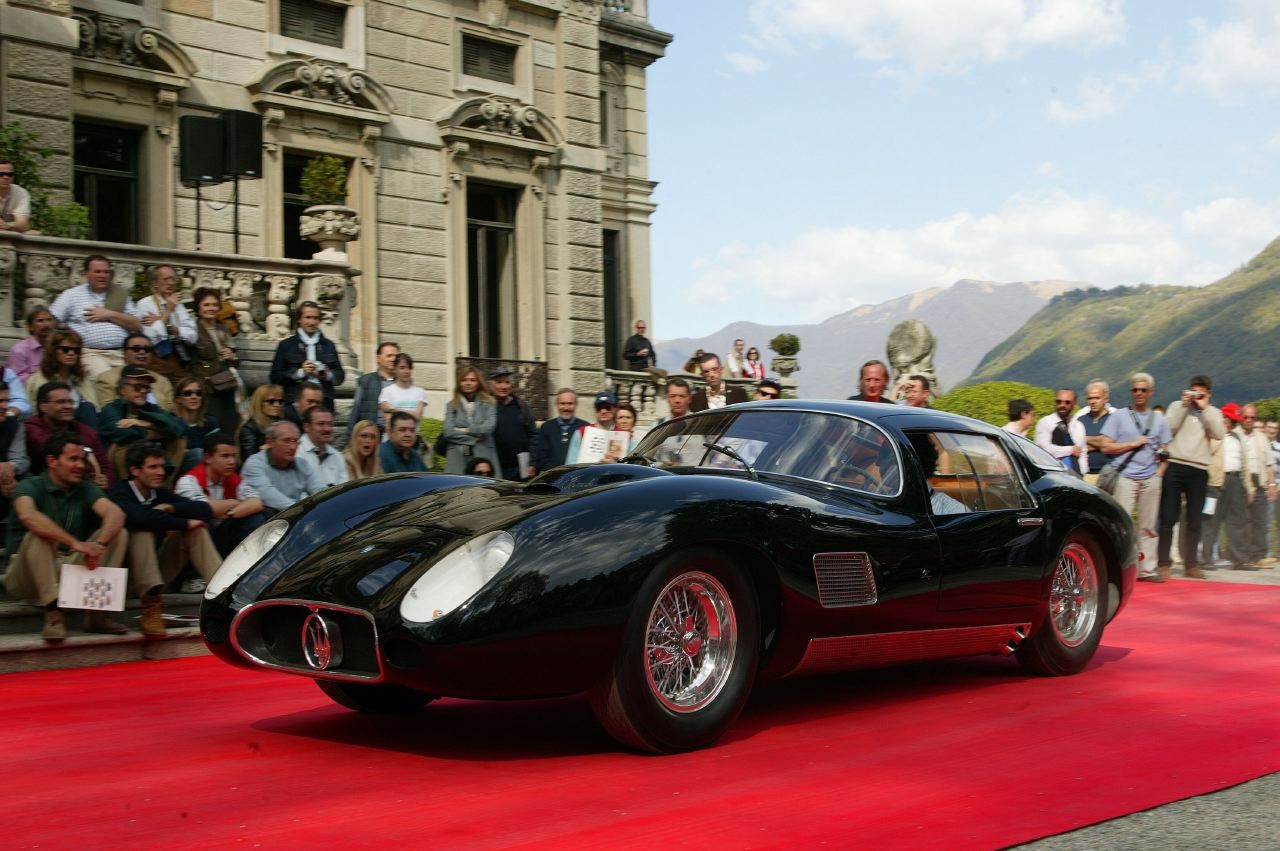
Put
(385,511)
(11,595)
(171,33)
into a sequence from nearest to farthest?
(385,511), (11,595), (171,33)

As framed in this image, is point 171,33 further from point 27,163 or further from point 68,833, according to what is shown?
point 68,833

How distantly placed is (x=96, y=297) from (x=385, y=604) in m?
7.91

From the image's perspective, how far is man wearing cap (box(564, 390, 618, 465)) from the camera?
11.5m

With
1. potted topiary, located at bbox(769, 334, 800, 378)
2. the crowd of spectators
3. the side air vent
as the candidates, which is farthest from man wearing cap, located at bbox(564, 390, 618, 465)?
potted topiary, located at bbox(769, 334, 800, 378)

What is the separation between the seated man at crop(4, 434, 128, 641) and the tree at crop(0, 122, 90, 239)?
6.22 metres

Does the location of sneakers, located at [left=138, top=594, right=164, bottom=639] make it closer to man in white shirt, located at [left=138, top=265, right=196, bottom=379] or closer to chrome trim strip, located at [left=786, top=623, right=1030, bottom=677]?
man in white shirt, located at [left=138, top=265, right=196, bottom=379]

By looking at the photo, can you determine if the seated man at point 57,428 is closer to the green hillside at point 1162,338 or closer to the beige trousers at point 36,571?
the beige trousers at point 36,571

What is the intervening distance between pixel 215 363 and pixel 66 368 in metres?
2.33

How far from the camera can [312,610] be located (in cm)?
515

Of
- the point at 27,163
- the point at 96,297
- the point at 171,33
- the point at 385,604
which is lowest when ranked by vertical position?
the point at 385,604

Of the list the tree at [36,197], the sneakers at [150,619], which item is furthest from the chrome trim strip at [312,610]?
the tree at [36,197]

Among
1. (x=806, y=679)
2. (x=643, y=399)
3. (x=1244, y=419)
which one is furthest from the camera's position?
(x=643, y=399)

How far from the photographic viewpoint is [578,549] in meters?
4.93

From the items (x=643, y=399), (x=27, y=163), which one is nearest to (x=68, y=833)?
(x=27, y=163)
